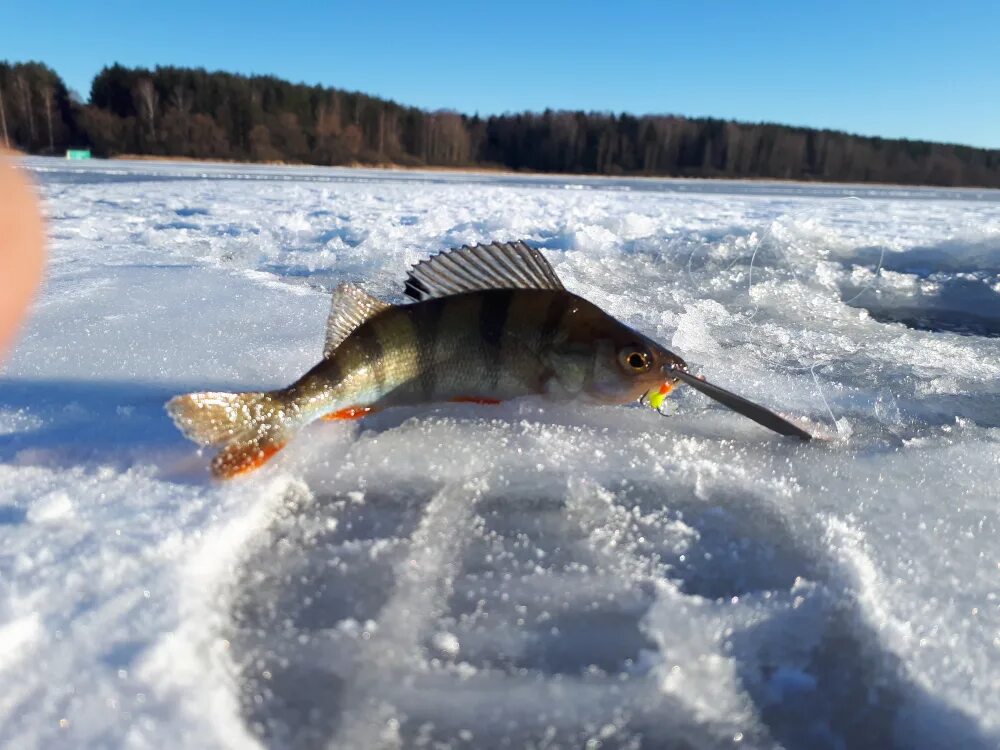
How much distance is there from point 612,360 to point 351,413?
638 mm

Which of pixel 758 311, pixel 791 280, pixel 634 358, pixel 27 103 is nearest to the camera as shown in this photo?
pixel 634 358

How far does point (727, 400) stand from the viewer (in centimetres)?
169

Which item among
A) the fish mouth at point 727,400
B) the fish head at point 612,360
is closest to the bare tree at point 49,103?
the fish head at point 612,360

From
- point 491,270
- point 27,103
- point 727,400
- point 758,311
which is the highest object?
point 27,103

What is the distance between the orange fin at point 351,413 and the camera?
5.46 feet

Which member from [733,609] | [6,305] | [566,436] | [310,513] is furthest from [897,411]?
[6,305]

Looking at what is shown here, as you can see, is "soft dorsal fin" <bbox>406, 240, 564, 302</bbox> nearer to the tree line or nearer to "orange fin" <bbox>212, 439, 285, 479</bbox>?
"orange fin" <bbox>212, 439, 285, 479</bbox>

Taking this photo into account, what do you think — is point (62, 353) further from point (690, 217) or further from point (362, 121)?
point (362, 121)

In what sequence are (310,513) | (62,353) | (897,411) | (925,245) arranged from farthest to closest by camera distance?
(925,245) → (62,353) → (897,411) → (310,513)

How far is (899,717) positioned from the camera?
104 cm

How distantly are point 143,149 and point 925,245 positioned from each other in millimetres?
50980

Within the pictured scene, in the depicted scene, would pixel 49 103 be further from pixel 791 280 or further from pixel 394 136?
pixel 791 280

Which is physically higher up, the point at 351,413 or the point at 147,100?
the point at 147,100

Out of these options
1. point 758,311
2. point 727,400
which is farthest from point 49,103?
point 727,400
